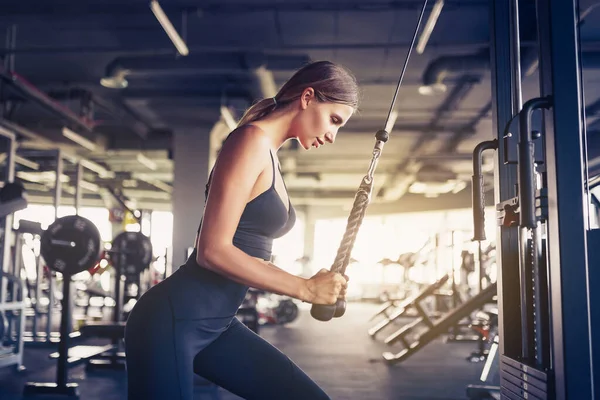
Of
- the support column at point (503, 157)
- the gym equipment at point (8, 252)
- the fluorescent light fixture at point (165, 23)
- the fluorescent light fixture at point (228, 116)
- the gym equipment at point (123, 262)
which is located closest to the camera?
the support column at point (503, 157)

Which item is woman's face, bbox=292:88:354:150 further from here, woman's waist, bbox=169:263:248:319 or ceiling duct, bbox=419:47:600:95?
ceiling duct, bbox=419:47:600:95

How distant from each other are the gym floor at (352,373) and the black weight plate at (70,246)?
0.85m

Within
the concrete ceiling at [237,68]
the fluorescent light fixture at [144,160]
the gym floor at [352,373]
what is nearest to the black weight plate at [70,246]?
the gym floor at [352,373]

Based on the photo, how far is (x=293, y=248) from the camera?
1466cm

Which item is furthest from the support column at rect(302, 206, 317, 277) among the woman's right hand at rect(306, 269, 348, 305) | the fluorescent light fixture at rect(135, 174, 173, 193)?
the woman's right hand at rect(306, 269, 348, 305)

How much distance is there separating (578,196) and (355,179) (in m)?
11.4

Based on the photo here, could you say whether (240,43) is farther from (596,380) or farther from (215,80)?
(596,380)

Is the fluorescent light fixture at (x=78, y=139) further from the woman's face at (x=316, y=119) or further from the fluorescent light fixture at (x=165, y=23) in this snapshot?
the woman's face at (x=316, y=119)

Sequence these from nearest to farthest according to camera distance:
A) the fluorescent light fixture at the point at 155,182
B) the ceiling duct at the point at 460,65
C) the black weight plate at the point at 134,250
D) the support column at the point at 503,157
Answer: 1. the support column at the point at 503,157
2. the ceiling duct at the point at 460,65
3. the black weight plate at the point at 134,250
4. the fluorescent light fixture at the point at 155,182

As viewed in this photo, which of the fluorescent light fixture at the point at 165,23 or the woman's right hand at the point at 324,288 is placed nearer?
the woman's right hand at the point at 324,288

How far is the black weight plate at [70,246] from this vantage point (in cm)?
353

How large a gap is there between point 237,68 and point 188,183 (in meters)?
2.76

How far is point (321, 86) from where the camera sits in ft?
3.66

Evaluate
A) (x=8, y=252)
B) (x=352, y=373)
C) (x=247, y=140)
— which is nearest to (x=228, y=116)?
(x=8, y=252)
